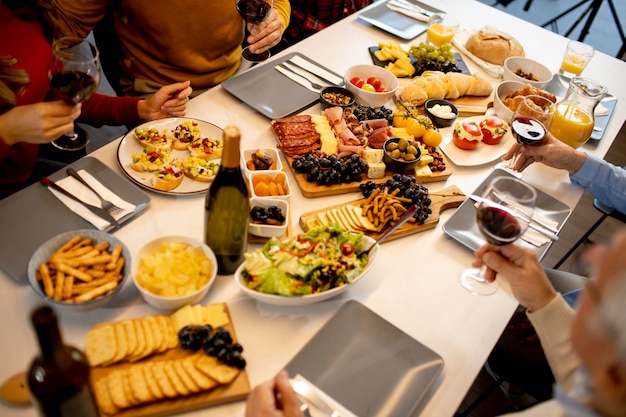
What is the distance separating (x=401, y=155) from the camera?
6.09 feet

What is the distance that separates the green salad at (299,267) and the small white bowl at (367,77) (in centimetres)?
91

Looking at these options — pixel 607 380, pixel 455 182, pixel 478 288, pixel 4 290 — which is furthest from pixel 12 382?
pixel 455 182

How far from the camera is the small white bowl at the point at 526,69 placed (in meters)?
2.43

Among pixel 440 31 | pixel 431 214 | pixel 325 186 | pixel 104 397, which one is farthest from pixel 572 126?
pixel 104 397

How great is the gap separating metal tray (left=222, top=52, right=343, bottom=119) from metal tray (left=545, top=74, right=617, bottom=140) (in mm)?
1052

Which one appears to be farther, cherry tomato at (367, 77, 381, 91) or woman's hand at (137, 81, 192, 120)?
cherry tomato at (367, 77, 381, 91)

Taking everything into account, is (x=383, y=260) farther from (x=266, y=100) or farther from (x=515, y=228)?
(x=266, y=100)

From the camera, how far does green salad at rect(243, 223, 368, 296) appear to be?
4.37 feet

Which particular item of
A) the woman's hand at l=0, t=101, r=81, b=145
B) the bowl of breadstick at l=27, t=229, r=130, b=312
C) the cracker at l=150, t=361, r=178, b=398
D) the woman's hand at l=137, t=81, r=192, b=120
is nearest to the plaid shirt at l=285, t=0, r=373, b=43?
the woman's hand at l=137, t=81, r=192, b=120

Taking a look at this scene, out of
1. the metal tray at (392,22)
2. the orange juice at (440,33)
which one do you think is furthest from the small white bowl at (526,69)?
the metal tray at (392,22)

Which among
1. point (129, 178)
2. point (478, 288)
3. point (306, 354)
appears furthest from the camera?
point (129, 178)

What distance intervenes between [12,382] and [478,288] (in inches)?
47.7

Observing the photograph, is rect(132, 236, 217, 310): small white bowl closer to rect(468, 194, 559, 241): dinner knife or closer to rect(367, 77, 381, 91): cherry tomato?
rect(468, 194, 559, 241): dinner knife

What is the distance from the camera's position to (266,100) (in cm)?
208
